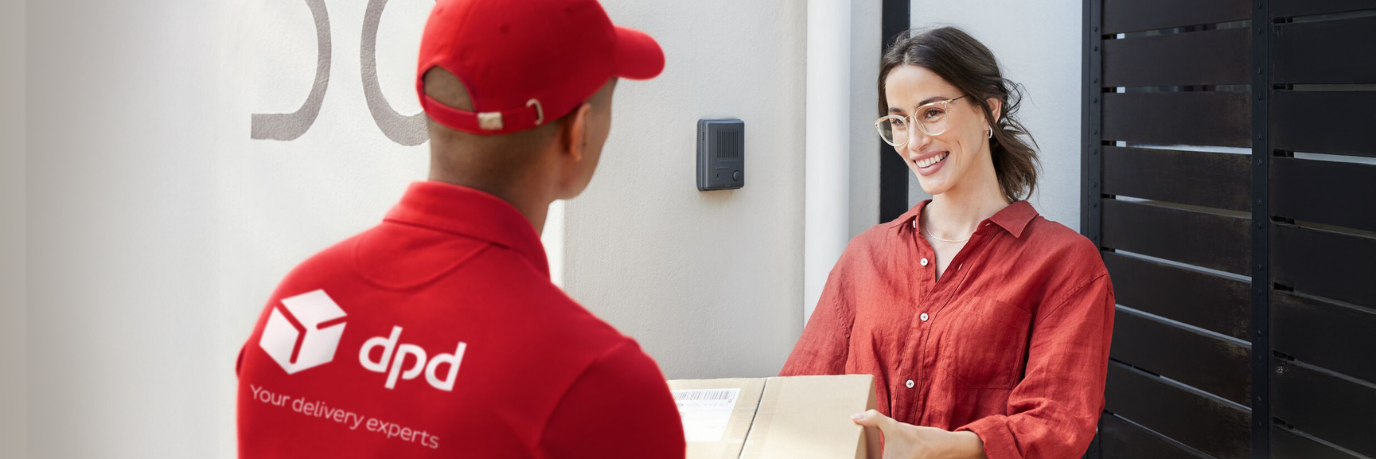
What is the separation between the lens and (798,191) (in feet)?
7.50

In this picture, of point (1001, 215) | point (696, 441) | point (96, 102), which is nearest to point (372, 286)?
point (696, 441)

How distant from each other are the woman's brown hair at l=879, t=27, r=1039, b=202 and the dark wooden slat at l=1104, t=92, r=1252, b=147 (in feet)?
3.55

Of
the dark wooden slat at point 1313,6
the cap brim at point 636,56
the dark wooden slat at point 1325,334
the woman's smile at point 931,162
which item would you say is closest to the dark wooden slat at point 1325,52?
the dark wooden slat at point 1313,6

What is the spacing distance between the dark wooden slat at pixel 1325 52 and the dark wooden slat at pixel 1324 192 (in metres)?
0.20

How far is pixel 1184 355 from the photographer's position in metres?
2.88

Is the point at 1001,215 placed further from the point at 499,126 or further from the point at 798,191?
the point at 499,126

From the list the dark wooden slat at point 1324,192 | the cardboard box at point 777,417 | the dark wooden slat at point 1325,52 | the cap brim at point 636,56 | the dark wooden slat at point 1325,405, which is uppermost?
the dark wooden slat at point 1325,52

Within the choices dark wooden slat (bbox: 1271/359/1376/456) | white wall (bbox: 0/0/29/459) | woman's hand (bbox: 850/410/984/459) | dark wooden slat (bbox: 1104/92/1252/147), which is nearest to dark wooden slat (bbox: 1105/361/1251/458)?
dark wooden slat (bbox: 1271/359/1376/456)

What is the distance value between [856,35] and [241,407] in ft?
5.87

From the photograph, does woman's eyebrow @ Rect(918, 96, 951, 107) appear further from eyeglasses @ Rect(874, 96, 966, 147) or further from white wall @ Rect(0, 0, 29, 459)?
white wall @ Rect(0, 0, 29, 459)

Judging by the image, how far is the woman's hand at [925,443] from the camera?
1382 millimetres

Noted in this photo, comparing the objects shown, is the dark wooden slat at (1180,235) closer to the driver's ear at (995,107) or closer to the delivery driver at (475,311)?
the driver's ear at (995,107)

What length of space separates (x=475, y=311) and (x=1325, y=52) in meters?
2.39

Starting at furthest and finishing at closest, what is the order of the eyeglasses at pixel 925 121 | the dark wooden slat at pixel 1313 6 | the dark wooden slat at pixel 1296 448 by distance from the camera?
the dark wooden slat at pixel 1296 448, the dark wooden slat at pixel 1313 6, the eyeglasses at pixel 925 121
